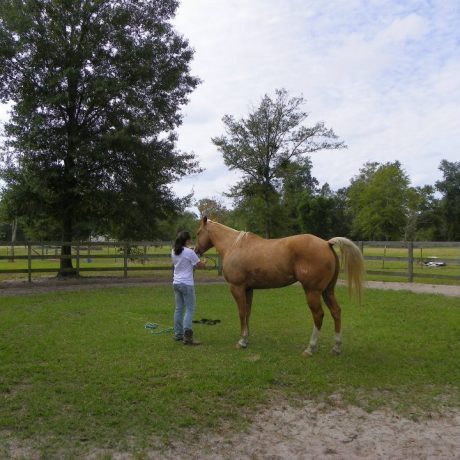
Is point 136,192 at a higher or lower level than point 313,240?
higher

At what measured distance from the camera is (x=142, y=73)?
1848 cm

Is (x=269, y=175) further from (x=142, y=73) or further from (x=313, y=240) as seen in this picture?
(x=313, y=240)

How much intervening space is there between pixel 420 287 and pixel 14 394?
13886mm

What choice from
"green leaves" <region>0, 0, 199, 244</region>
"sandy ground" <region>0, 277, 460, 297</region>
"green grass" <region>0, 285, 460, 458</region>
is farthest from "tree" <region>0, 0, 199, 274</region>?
"green grass" <region>0, 285, 460, 458</region>

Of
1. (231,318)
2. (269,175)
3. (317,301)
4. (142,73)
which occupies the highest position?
(142,73)

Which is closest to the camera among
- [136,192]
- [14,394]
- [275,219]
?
[14,394]

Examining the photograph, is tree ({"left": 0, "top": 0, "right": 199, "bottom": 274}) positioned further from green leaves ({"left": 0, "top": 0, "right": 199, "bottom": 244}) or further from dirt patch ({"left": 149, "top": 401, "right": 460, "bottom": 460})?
dirt patch ({"left": 149, "top": 401, "right": 460, "bottom": 460})

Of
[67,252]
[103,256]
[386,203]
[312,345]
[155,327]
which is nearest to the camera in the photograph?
[312,345]

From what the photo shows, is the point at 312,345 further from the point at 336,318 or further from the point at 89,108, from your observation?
the point at 89,108

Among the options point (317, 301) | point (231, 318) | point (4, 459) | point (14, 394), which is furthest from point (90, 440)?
point (231, 318)

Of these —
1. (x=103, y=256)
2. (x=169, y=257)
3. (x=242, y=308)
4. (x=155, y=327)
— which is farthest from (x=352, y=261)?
(x=169, y=257)

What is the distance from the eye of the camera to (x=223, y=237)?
805cm

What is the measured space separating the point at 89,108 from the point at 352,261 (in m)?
14.7

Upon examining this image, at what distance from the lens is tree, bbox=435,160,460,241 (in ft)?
215
